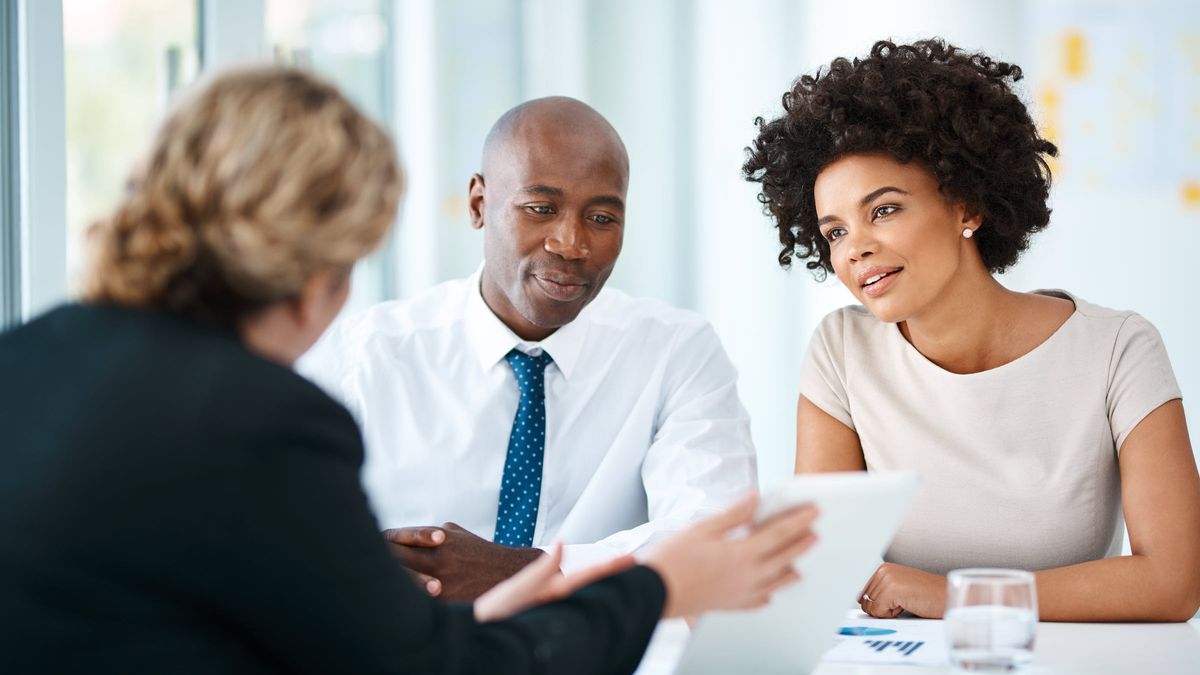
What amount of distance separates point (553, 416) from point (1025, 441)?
0.86 m

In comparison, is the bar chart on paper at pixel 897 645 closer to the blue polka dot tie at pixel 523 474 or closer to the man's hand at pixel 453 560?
the man's hand at pixel 453 560

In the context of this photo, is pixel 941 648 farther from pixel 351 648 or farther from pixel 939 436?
pixel 351 648

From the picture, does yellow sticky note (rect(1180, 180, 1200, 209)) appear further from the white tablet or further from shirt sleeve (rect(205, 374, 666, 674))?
shirt sleeve (rect(205, 374, 666, 674))

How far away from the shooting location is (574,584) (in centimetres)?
122

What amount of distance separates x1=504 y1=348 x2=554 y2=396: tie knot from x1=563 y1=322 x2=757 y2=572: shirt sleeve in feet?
0.81

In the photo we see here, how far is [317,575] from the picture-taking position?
93cm

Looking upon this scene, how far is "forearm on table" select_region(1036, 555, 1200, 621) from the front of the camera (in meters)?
1.79

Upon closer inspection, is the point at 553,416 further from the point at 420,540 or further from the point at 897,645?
the point at 897,645

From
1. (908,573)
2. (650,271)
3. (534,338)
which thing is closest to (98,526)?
(908,573)

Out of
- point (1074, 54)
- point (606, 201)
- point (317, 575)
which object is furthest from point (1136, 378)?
point (1074, 54)

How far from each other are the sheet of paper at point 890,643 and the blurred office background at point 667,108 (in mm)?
1670

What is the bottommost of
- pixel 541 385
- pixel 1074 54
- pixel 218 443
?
pixel 541 385

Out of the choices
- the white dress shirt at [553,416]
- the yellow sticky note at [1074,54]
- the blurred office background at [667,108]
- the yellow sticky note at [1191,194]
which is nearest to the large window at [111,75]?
the blurred office background at [667,108]

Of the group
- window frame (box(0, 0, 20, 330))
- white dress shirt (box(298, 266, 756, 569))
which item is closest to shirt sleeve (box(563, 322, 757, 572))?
white dress shirt (box(298, 266, 756, 569))
